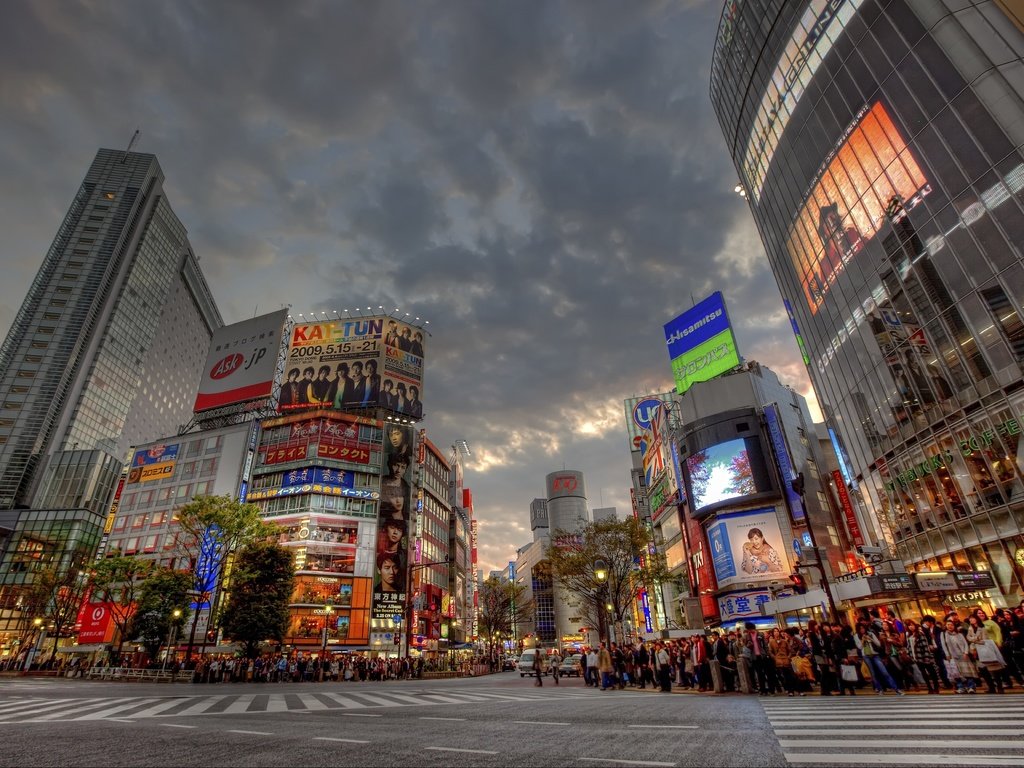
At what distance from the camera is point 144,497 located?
64.7 m

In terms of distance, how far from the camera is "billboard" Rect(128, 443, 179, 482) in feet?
214

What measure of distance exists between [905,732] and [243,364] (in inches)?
2818

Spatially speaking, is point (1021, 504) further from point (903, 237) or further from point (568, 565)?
point (568, 565)

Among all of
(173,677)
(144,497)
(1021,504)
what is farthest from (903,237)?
(144,497)

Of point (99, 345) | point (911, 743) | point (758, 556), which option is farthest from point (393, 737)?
point (99, 345)

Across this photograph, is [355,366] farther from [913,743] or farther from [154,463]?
[913,743]

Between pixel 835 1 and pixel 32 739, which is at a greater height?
pixel 835 1

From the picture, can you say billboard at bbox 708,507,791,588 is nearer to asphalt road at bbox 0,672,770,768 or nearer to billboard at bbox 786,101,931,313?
billboard at bbox 786,101,931,313

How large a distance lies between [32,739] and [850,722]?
12546 millimetres

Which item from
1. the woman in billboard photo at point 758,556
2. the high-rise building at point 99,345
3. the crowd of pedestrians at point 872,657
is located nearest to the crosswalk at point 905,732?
the crowd of pedestrians at point 872,657

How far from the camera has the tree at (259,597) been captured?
39.4 metres

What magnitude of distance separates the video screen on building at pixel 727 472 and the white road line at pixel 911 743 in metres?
43.1

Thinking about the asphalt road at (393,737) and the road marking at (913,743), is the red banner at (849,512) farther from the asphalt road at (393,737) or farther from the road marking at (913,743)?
the road marking at (913,743)

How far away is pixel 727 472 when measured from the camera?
48094 millimetres
